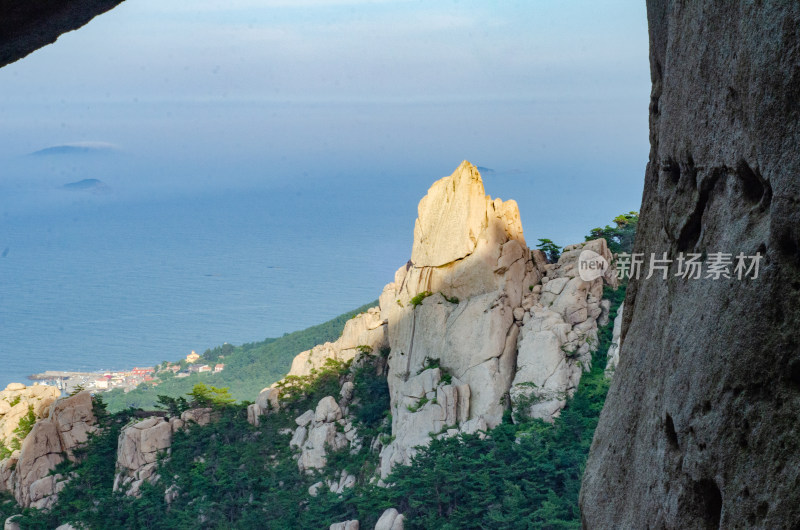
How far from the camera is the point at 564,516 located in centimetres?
1666

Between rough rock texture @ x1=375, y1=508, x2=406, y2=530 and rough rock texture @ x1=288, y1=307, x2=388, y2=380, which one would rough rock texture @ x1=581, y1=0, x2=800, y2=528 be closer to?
rough rock texture @ x1=375, y1=508, x2=406, y2=530

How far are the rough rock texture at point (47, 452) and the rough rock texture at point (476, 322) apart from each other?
11.0 meters


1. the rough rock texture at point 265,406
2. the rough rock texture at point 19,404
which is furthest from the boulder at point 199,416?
the rough rock texture at point 19,404

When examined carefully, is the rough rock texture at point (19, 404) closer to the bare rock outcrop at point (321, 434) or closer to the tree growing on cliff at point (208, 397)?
the tree growing on cliff at point (208, 397)

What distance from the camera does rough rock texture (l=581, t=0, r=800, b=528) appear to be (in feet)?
11.0

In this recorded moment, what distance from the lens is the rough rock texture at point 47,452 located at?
82.8ft

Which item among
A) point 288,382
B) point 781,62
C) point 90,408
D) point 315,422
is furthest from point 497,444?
point 781,62

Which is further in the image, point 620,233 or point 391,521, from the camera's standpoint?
point 620,233

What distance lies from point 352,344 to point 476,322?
18.9 feet

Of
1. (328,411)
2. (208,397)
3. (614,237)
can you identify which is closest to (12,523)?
(208,397)

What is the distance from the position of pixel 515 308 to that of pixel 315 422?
724cm

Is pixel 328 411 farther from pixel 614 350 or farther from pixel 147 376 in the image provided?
pixel 147 376

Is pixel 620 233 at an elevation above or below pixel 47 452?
above

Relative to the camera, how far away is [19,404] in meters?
27.3
